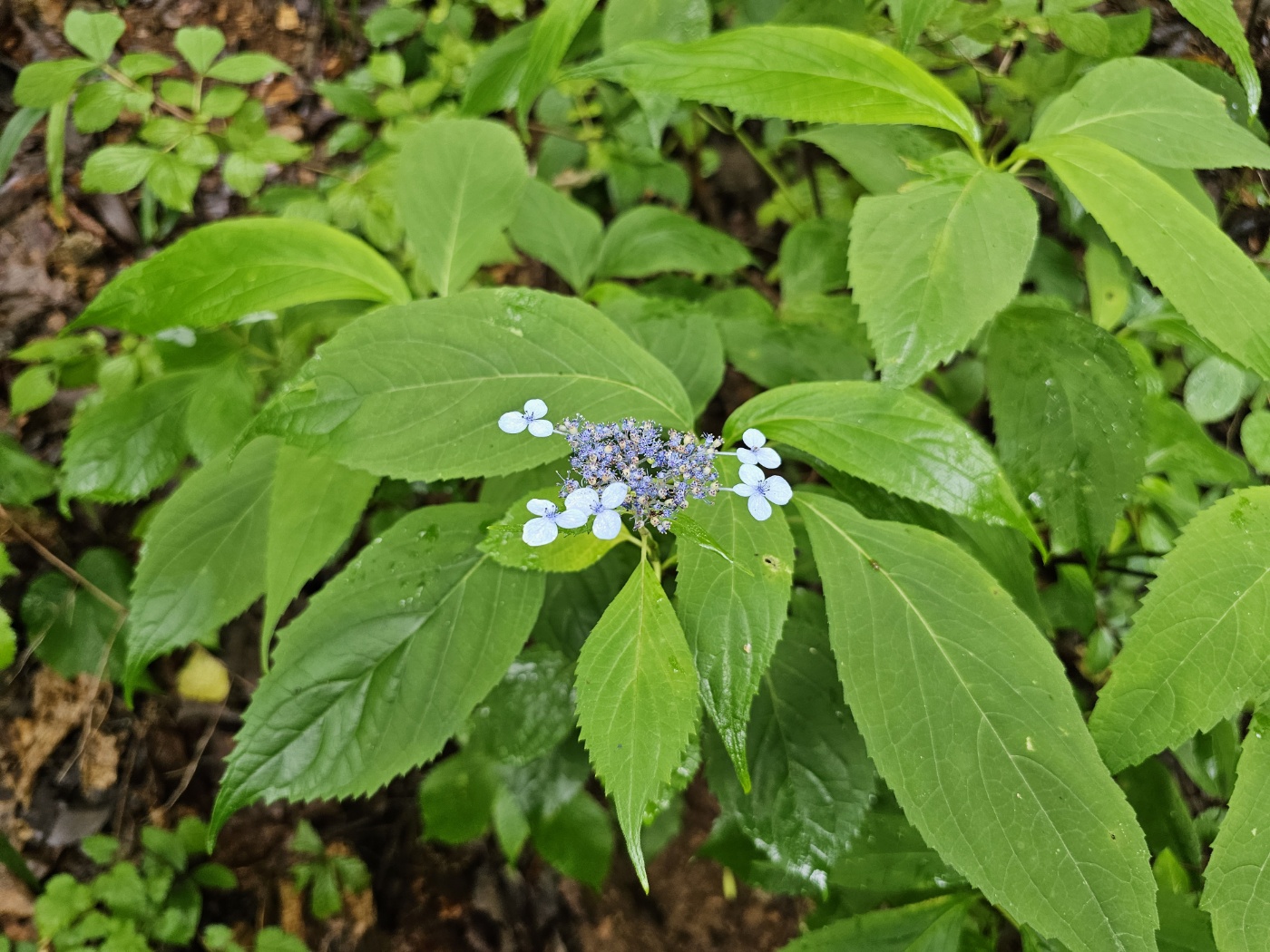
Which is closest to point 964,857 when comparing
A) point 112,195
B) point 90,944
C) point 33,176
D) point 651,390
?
point 651,390

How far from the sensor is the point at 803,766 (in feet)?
5.33

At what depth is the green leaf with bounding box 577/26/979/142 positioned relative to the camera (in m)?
1.28

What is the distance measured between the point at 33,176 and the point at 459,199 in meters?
2.49

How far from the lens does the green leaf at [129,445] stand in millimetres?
1807

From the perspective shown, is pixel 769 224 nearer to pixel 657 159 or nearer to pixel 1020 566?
pixel 657 159

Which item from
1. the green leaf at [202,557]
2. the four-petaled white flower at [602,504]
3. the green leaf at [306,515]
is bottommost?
the green leaf at [202,557]

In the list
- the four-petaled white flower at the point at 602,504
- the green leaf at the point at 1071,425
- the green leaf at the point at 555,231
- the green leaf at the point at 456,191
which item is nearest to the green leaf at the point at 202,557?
the green leaf at the point at 456,191

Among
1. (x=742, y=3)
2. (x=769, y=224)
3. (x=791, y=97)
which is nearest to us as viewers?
(x=791, y=97)

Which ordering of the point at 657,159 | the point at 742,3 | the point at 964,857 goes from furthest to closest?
the point at 657,159 < the point at 742,3 < the point at 964,857

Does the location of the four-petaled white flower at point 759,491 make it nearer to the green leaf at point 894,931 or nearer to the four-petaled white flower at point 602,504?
the four-petaled white flower at point 602,504

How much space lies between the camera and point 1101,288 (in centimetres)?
181

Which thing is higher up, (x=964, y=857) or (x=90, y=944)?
(x=964, y=857)

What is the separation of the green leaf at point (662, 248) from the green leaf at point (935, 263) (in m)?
0.82

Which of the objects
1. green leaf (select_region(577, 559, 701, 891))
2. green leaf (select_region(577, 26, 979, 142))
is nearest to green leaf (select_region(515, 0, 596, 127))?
green leaf (select_region(577, 26, 979, 142))
